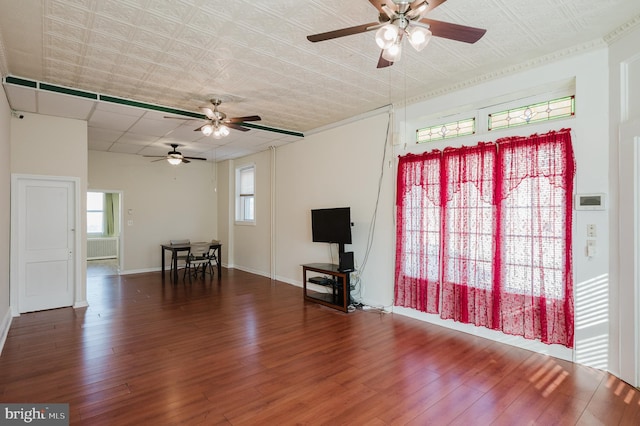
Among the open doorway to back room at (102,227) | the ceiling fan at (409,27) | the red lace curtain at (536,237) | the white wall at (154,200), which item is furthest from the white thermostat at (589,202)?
the open doorway to back room at (102,227)

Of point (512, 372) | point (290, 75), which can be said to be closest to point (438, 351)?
point (512, 372)

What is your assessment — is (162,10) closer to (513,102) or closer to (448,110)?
(448,110)

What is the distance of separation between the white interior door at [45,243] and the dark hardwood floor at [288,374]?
0.35 m

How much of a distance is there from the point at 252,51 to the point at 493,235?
10.8ft

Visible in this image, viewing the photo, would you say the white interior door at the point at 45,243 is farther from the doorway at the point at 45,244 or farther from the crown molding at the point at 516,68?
the crown molding at the point at 516,68

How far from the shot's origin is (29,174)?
4805 mm

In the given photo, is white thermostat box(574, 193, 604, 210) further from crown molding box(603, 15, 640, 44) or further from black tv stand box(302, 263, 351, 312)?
black tv stand box(302, 263, 351, 312)

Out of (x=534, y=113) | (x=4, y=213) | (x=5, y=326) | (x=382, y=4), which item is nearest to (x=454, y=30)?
(x=382, y=4)

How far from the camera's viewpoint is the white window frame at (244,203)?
835cm

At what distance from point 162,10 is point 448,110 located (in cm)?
341

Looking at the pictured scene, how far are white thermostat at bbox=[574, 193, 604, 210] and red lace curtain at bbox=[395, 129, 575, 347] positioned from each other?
7cm

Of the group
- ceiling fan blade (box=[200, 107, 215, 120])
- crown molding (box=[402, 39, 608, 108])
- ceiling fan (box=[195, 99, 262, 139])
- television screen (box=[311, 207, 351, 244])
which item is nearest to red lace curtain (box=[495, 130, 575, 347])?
crown molding (box=[402, 39, 608, 108])

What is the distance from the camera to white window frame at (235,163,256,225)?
27.4 ft

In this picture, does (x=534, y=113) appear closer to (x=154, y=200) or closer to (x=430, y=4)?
(x=430, y=4)
